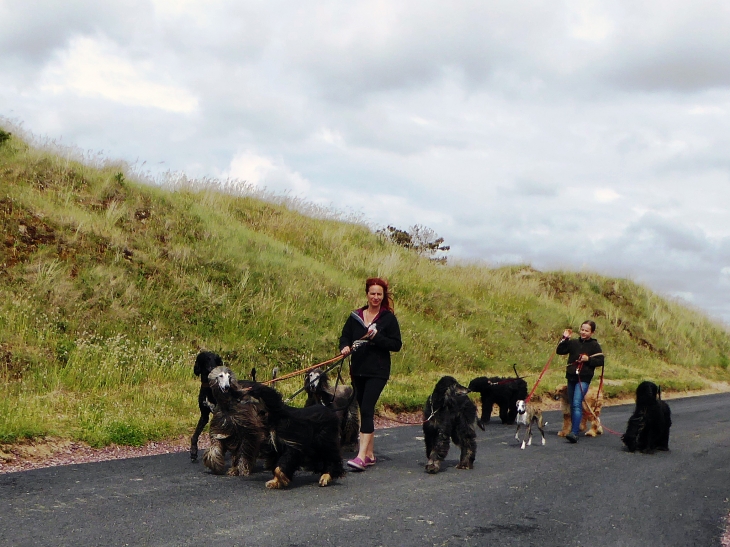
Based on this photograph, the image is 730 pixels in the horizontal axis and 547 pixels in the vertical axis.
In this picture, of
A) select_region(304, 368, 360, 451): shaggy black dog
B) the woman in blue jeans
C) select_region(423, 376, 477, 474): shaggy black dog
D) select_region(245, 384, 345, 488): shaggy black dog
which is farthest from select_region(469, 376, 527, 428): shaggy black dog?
select_region(245, 384, 345, 488): shaggy black dog

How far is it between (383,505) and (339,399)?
8.52 feet

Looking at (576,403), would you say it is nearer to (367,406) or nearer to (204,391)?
(367,406)

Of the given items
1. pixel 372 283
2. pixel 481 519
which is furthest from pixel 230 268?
pixel 481 519

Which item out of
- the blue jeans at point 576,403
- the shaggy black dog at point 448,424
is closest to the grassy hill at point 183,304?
the blue jeans at point 576,403

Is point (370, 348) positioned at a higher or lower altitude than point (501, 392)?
higher

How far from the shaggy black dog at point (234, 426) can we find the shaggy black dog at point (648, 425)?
604 cm

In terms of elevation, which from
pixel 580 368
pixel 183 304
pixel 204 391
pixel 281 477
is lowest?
pixel 281 477

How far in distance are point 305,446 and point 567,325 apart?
79.2ft

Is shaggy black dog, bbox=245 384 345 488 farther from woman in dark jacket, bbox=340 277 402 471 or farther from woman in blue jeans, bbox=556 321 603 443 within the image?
woman in blue jeans, bbox=556 321 603 443

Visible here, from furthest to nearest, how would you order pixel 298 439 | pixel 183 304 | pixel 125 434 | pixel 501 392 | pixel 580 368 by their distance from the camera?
pixel 183 304 < pixel 501 392 < pixel 580 368 < pixel 125 434 < pixel 298 439

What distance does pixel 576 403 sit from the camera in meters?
11.9

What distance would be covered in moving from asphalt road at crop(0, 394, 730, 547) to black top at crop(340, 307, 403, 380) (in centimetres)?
117

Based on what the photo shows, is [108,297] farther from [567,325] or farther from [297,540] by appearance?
[567,325]

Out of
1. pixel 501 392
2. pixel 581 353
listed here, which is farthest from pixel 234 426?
pixel 501 392
